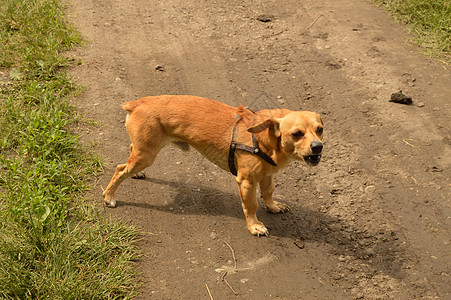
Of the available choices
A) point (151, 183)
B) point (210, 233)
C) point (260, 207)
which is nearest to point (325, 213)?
point (260, 207)

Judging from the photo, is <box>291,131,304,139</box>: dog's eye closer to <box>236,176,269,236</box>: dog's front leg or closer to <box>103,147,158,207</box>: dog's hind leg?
<box>236,176,269,236</box>: dog's front leg

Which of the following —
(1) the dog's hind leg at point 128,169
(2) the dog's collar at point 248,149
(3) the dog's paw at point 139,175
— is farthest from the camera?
(3) the dog's paw at point 139,175

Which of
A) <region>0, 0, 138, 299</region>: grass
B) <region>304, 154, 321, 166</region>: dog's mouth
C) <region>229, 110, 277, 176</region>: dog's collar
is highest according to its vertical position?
<region>304, 154, 321, 166</region>: dog's mouth

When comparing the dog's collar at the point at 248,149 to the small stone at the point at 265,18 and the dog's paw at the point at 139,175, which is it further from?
the small stone at the point at 265,18

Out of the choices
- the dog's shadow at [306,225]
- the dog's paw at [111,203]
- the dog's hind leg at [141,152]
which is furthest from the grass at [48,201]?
the dog's shadow at [306,225]

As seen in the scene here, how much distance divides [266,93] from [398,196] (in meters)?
2.66

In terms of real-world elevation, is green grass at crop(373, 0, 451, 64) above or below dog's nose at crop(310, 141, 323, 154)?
below

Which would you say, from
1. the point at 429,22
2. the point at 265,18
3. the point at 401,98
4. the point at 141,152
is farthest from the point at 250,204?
the point at 429,22

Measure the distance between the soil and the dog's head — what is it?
41.8 inches

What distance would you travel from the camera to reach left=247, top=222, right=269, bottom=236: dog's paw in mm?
4895

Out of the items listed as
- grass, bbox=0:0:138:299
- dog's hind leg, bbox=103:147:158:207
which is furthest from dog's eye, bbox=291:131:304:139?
grass, bbox=0:0:138:299

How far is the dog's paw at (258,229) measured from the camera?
4.89 m

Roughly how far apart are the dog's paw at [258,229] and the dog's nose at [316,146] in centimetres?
115

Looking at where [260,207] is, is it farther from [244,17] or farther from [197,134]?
[244,17]
